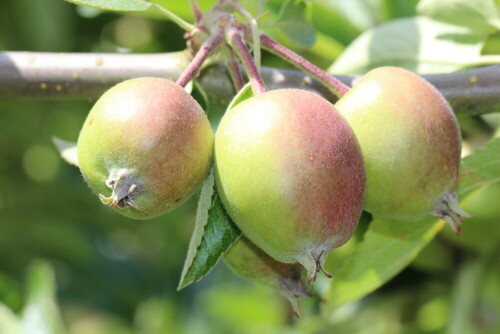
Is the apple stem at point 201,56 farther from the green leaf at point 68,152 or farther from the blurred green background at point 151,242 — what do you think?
the blurred green background at point 151,242

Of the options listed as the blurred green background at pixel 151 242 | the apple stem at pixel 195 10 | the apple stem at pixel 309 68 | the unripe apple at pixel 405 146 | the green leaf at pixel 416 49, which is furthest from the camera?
the blurred green background at pixel 151 242

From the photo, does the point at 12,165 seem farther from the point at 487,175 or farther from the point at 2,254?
the point at 487,175

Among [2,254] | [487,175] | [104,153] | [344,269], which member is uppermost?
[104,153]

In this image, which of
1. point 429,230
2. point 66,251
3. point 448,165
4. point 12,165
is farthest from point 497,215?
point 12,165

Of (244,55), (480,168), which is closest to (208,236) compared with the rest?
(244,55)

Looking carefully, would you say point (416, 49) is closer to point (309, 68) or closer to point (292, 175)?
point (309, 68)

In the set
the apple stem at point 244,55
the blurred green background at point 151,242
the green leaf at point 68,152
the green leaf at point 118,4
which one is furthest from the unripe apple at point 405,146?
the blurred green background at point 151,242

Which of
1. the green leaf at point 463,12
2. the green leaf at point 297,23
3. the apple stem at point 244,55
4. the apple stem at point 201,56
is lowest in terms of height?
the green leaf at point 297,23
